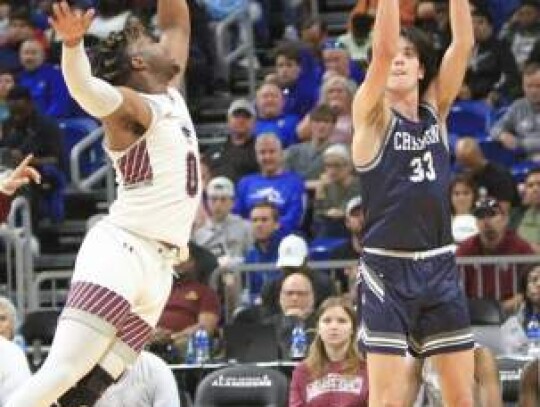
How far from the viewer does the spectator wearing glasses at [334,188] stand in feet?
47.7

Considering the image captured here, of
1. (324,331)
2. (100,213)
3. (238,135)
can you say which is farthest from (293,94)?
(324,331)

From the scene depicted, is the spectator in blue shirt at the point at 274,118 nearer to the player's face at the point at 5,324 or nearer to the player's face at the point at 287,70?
the player's face at the point at 287,70

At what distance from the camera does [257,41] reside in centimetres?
1870

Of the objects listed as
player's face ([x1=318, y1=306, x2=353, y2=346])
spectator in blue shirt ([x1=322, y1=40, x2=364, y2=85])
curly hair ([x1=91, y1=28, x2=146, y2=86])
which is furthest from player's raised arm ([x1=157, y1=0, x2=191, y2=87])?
spectator in blue shirt ([x1=322, y1=40, x2=364, y2=85])

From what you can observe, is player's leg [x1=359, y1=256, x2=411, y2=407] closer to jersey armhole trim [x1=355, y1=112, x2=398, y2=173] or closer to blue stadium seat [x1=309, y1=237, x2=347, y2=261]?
jersey armhole trim [x1=355, y1=112, x2=398, y2=173]

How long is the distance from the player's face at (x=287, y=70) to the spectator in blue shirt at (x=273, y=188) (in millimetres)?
1319

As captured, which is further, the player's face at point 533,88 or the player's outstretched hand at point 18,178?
the player's face at point 533,88

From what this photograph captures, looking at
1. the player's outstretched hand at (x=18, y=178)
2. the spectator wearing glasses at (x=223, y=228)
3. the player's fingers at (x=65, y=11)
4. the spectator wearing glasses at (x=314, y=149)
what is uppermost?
the player's fingers at (x=65, y=11)

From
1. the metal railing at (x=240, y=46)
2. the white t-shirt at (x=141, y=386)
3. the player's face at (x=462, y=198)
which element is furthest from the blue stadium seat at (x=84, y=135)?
the white t-shirt at (x=141, y=386)

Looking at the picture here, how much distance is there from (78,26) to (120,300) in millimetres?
1204

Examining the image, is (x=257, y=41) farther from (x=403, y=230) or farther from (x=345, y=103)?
(x=403, y=230)

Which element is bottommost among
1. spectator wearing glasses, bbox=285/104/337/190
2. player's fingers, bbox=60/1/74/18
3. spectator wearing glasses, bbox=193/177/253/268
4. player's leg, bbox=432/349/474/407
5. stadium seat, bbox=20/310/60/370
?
stadium seat, bbox=20/310/60/370

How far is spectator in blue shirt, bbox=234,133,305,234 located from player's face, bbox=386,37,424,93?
6.26m

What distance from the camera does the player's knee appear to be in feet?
26.4
